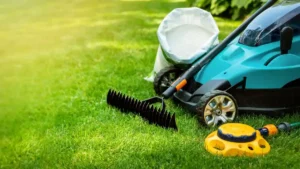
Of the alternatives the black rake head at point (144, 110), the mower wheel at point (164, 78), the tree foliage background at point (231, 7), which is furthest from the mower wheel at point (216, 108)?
the tree foliage background at point (231, 7)

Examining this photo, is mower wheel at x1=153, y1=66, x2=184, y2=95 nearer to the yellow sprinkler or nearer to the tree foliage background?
the yellow sprinkler

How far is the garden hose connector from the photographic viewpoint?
155 centimetres

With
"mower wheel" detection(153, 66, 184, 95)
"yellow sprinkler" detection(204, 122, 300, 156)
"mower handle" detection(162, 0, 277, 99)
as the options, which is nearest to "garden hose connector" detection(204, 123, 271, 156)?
"yellow sprinkler" detection(204, 122, 300, 156)

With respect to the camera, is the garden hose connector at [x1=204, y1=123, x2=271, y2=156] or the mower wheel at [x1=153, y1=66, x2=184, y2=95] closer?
the garden hose connector at [x1=204, y1=123, x2=271, y2=156]

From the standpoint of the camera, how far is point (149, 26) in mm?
4160

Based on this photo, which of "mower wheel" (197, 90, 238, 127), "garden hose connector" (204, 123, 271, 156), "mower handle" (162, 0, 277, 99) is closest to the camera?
"garden hose connector" (204, 123, 271, 156)

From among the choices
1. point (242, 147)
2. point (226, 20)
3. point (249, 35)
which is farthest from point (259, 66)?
point (226, 20)

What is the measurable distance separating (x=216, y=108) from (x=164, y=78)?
53cm

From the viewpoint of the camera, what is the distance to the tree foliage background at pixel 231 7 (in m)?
4.46

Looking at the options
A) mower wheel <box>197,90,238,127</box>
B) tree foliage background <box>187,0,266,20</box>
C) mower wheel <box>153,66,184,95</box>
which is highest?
mower wheel <box>197,90,238,127</box>

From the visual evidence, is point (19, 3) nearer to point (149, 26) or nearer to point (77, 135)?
point (77, 135)

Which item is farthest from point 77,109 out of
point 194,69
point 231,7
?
point 231,7

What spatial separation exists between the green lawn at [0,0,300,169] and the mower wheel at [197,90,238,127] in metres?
0.06

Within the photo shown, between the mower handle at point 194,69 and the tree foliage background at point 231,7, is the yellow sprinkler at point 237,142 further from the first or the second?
the tree foliage background at point 231,7
